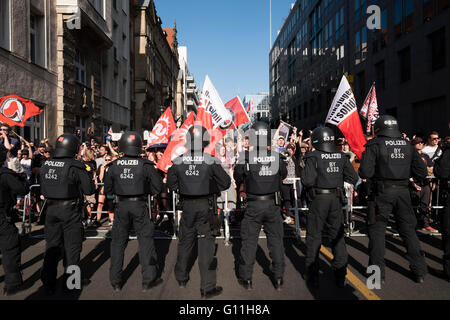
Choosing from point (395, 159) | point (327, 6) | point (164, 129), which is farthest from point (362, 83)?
point (395, 159)

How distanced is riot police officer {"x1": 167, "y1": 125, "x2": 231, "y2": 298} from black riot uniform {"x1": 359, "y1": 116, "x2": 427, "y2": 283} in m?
2.03

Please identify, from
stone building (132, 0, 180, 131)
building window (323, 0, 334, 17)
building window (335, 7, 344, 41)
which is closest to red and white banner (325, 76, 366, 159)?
stone building (132, 0, 180, 131)

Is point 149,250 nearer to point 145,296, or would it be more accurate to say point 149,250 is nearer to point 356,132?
point 145,296

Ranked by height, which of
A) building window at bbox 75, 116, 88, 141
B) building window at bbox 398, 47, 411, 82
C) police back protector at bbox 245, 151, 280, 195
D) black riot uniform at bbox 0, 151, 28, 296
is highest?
building window at bbox 398, 47, 411, 82

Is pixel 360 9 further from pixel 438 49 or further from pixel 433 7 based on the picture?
pixel 438 49

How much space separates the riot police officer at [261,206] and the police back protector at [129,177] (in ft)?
4.54

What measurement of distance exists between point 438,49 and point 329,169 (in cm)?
1514

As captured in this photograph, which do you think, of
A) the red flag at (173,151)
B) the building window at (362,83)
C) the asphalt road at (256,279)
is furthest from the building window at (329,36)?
the asphalt road at (256,279)

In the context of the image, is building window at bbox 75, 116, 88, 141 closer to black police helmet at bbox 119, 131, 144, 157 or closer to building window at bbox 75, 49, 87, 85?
building window at bbox 75, 49, 87, 85

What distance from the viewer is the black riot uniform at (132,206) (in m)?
4.27

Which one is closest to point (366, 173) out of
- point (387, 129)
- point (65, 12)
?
point (387, 129)

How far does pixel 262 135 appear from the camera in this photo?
4.50 meters

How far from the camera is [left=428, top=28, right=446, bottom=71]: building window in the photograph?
50.3 ft
